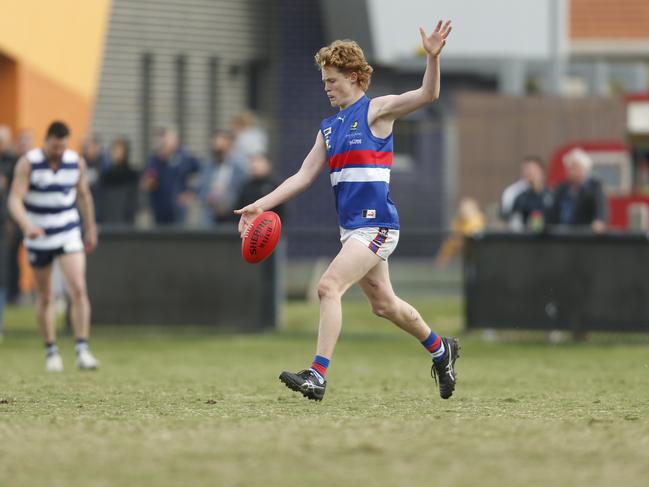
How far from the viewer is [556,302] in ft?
53.1

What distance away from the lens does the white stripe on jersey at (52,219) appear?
1232 centimetres

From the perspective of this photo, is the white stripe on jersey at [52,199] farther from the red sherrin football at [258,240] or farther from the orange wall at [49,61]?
the orange wall at [49,61]

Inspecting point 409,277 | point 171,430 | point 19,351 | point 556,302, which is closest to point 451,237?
point 409,277

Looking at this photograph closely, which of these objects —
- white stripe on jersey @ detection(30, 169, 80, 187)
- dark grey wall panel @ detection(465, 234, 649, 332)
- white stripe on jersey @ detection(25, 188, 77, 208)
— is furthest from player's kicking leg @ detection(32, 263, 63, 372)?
dark grey wall panel @ detection(465, 234, 649, 332)

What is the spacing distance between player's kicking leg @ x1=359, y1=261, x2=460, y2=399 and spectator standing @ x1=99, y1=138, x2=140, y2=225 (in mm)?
10607

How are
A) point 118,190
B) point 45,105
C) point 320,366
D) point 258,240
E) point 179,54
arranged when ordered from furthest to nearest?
point 179,54, point 45,105, point 118,190, point 258,240, point 320,366

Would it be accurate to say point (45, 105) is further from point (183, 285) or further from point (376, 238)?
point (376, 238)

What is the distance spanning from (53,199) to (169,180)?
654 cm

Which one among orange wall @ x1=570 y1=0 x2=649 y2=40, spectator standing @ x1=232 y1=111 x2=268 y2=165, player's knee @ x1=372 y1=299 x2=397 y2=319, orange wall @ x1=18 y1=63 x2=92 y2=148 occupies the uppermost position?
orange wall @ x1=570 y1=0 x2=649 y2=40

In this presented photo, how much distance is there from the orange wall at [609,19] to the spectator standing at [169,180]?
10878mm

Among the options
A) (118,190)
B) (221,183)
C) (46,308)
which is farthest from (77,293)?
(118,190)

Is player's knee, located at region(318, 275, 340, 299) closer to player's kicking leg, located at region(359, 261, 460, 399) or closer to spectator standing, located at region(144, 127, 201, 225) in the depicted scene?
player's kicking leg, located at region(359, 261, 460, 399)

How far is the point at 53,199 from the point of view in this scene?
12375 millimetres

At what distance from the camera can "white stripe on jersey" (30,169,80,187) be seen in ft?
40.4
